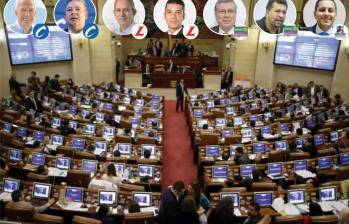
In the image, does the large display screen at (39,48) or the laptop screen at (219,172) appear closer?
the laptop screen at (219,172)

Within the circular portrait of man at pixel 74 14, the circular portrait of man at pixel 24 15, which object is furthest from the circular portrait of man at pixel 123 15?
the circular portrait of man at pixel 24 15

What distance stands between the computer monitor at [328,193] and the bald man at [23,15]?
8.56 metres

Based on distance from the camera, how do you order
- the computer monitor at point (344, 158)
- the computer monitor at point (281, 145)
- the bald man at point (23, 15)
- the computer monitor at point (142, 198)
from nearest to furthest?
the computer monitor at point (142, 198) < the computer monitor at point (344, 158) < the bald man at point (23, 15) < the computer monitor at point (281, 145)

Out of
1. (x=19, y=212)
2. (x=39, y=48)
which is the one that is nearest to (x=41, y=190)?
(x=19, y=212)

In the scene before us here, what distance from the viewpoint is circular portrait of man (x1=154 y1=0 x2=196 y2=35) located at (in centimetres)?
894

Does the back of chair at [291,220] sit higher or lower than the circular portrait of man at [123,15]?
lower

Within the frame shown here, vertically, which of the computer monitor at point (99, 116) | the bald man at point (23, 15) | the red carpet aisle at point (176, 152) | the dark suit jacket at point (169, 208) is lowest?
the red carpet aisle at point (176, 152)

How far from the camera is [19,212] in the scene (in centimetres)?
667

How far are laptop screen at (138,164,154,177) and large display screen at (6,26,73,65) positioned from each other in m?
11.3

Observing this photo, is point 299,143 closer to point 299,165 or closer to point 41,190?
point 299,165

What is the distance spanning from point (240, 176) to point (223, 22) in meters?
3.92

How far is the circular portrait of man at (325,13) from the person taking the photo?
10.2 m

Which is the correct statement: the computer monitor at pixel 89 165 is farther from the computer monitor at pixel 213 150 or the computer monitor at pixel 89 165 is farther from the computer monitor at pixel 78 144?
the computer monitor at pixel 213 150

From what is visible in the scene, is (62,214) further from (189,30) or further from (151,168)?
(189,30)
